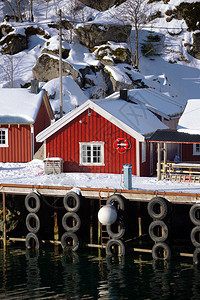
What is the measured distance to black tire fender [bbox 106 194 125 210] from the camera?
2028cm

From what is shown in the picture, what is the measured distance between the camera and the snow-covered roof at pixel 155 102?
33344 millimetres

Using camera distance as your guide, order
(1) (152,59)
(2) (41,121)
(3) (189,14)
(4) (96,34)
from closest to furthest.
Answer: (2) (41,121), (4) (96,34), (1) (152,59), (3) (189,14)

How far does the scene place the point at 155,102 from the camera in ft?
118

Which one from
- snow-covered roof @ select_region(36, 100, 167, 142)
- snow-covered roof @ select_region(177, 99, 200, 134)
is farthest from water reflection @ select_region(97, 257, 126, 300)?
snow-covered roof @ select_region(177, 99, 200, 134)

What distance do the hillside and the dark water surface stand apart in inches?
1185

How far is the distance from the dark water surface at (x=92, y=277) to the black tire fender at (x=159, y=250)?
31 cm

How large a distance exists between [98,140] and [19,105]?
8697 mm

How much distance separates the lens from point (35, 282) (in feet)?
57.3


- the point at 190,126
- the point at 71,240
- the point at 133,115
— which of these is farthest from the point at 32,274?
the point at 133,115

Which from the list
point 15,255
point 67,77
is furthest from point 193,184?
point 67,77

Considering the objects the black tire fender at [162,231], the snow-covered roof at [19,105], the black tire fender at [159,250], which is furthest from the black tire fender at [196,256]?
the snow-covered roof at [19,105]

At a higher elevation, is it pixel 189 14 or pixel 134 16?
pixel 189 14

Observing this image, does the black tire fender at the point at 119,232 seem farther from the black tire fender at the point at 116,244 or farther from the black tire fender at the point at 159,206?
the black tire fender at the point at 159,206

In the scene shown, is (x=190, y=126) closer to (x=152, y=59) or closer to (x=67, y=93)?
(x=67, y=93)
